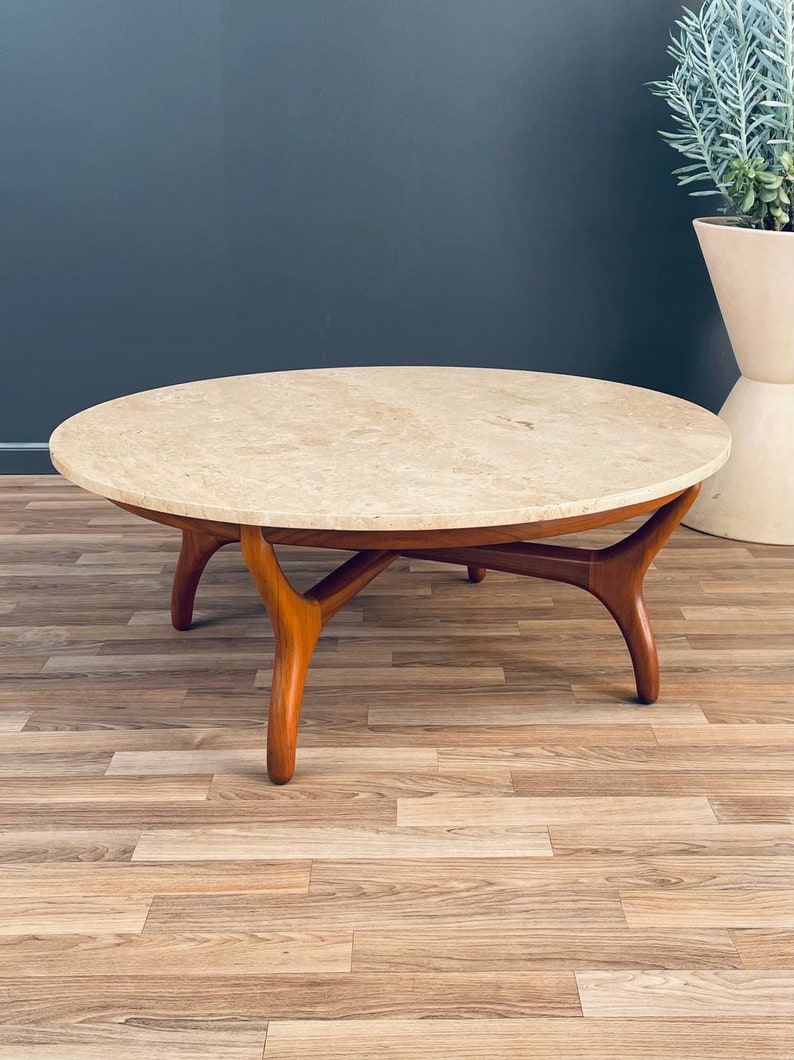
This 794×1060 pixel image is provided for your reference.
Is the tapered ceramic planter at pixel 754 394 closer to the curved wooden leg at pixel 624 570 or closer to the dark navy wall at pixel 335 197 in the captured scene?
the dark navy wall at pixel 335 197

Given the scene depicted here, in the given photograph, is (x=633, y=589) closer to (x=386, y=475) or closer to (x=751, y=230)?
(x=386, y=475)

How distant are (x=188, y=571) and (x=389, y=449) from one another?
59 centimetres

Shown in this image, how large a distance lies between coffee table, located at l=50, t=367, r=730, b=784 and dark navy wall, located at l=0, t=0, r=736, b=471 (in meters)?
0.98

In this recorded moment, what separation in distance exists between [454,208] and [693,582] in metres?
1.31

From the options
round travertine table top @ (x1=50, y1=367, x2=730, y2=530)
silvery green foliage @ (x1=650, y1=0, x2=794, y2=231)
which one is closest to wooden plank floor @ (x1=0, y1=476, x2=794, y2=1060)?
round travertine table top @ (x1=50, y1=367, x2=730, y2=530)

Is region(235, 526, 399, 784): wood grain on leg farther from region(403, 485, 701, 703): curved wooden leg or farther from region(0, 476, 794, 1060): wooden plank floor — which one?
region(403, 485, 701, 703): curved wooden leg

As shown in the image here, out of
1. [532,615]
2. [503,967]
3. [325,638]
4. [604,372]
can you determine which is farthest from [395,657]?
[604,372]

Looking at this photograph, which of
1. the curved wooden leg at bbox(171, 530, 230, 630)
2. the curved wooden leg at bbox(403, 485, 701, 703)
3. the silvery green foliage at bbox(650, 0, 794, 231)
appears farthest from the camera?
the silvery green foliage at bbox(650, 0, 794, 231)

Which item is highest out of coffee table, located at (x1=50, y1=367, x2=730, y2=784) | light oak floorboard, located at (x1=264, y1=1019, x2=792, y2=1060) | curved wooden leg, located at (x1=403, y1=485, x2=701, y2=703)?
coffee table, located at (x1=50, y1=367, x2=730, y2=784)

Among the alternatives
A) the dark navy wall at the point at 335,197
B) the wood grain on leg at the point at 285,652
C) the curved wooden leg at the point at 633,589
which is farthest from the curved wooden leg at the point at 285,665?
the dark navy wall at the point at 335,197

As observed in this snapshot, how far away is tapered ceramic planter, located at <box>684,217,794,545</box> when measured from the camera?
96.1 inches

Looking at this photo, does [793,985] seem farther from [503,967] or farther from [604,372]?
[604,372]

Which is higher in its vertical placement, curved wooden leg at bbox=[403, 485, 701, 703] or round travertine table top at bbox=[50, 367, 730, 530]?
round travertine table top at bbox=[50, 367, 730, 530]

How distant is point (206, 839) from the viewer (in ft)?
4.94
